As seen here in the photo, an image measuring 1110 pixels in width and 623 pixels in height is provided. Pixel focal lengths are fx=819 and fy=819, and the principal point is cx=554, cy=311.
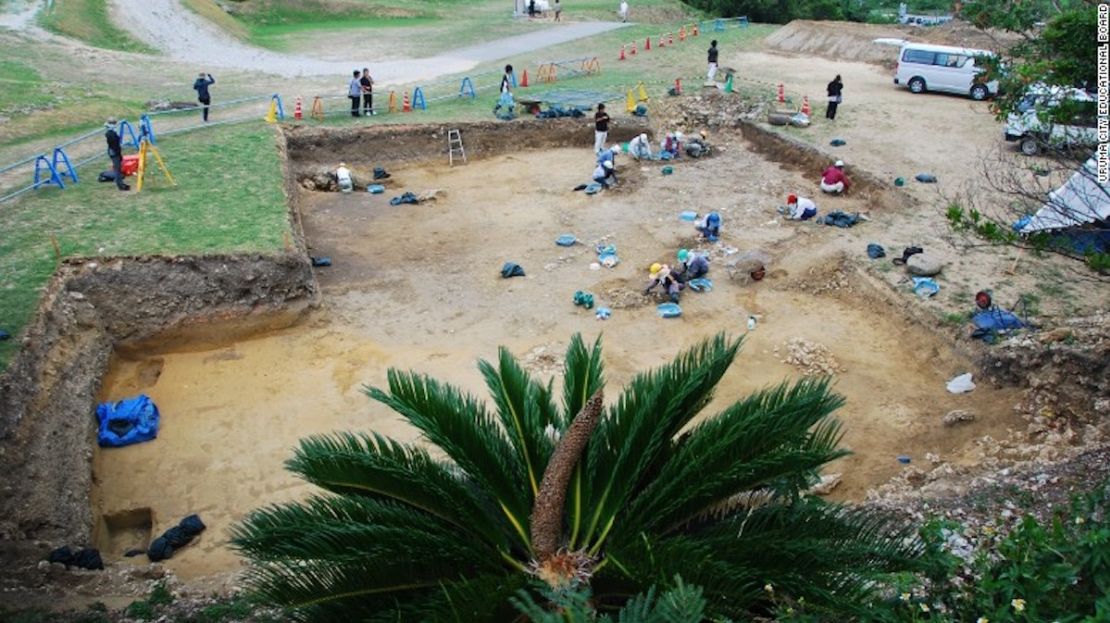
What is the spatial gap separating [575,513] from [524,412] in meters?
0.98

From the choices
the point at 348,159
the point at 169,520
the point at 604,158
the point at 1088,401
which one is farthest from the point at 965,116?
the point at 169,520

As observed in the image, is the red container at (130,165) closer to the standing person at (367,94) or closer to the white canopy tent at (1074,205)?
the standing person at (367,94)

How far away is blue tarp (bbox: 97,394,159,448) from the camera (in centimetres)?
1155

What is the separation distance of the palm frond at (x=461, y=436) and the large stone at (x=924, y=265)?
10.8 metres

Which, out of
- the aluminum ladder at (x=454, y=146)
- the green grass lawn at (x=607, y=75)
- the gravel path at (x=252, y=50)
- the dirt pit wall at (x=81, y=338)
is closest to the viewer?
the dirt pit wall at (x=81, y=338)

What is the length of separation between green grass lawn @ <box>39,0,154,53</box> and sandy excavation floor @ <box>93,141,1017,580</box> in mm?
15797

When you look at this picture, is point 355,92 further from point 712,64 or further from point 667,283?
point 667,283

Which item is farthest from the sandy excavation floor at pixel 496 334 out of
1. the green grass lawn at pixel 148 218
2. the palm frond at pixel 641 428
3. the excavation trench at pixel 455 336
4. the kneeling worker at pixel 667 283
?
the palm frond at pixel 641 428

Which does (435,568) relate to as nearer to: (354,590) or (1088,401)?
(354,590)

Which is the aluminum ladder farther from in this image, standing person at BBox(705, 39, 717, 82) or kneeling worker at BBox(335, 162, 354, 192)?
standing person at BBox(705, 39, 717, 82)

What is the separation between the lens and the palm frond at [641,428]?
20.0 ft

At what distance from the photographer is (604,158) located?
21.0m

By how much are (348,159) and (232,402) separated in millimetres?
10823

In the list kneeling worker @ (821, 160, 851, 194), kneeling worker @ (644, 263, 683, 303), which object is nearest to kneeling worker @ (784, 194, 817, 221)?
kneeling worker @ (821, 160, 851, 194)
